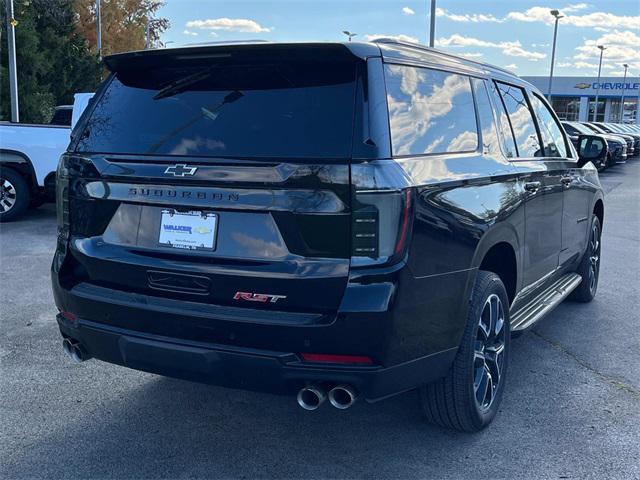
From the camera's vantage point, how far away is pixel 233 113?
3051mm

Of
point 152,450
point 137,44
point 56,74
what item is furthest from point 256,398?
point 137,44

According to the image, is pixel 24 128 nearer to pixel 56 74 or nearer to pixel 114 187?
pixel 114 187

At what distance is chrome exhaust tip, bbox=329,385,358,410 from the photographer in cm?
285

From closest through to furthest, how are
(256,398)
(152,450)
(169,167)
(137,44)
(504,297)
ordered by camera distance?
(169,167) → (152,450) → (504,297) → (256,398) → (137,44)

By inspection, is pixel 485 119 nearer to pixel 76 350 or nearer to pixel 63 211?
pixel 63 211

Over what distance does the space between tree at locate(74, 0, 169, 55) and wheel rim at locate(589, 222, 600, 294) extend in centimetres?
3612

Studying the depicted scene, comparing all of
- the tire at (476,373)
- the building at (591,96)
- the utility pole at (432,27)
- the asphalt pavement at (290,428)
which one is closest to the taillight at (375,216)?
the tire at (476,373)

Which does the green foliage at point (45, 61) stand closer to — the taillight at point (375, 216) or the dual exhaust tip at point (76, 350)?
the dual exhaust tip at point (76, 350)

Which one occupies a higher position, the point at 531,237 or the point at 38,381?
the point at 531,237

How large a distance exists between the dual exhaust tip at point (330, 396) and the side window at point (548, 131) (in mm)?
2699

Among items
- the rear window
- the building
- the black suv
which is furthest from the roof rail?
the building

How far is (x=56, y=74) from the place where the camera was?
2694 cm

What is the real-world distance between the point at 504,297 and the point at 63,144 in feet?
25.2

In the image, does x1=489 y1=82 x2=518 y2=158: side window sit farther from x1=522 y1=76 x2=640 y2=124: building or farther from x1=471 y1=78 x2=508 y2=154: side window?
x1=522 y1=76 x2=640 y2=124: building
